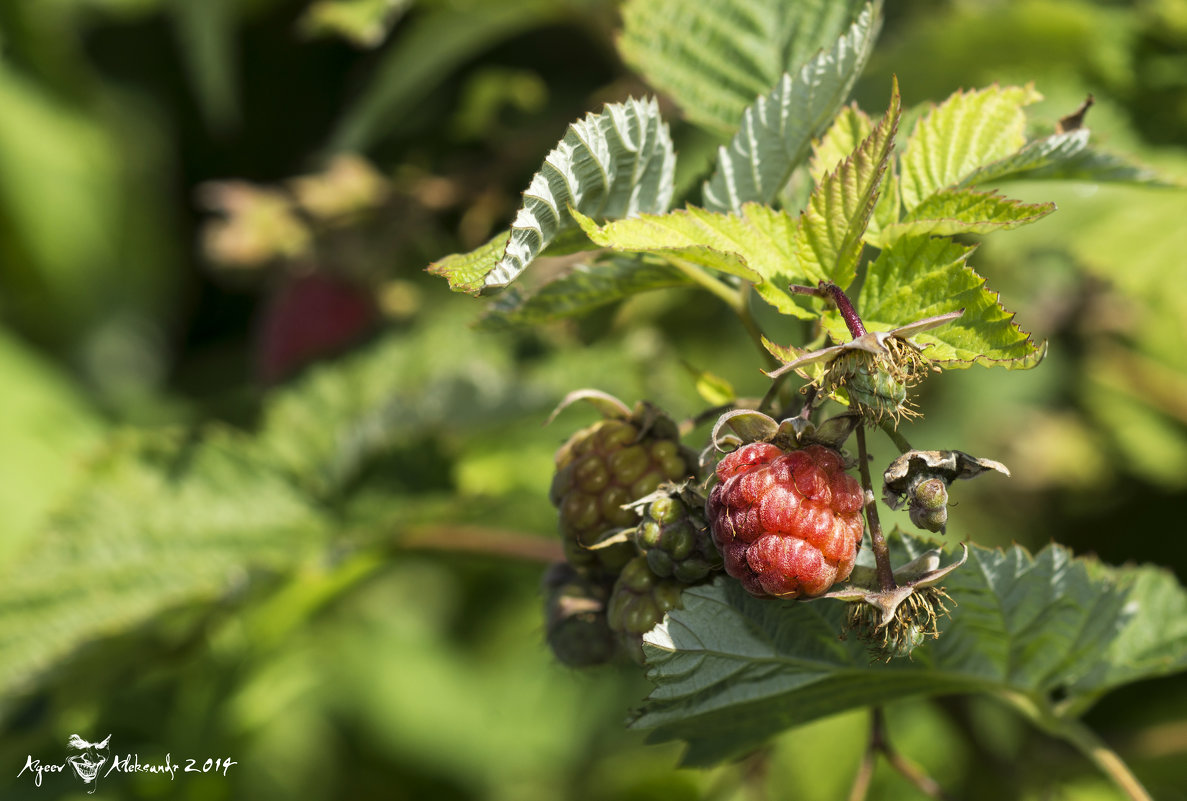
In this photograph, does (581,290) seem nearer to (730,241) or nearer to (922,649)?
(730,241)

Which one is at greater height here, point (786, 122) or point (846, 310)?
point (786, 122)

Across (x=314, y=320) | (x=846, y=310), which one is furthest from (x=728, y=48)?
(x=314, y=320)

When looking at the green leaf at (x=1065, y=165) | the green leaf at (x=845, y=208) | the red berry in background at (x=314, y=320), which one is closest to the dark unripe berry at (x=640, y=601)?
the green leaf at (x=845, y=208)

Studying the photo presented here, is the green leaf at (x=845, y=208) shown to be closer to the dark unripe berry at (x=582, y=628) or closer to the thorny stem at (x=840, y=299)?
the thorny stem at (x=840, y=299)

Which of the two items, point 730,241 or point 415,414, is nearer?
point 730,241

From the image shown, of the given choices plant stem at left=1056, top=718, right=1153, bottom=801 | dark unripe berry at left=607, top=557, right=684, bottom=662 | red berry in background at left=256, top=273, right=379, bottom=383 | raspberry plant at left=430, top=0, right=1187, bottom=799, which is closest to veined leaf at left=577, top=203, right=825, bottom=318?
raspberry plant at left=430, top=0, right=1187, bottom=799

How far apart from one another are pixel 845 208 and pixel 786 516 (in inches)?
8.3

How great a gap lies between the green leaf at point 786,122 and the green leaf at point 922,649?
0.29m

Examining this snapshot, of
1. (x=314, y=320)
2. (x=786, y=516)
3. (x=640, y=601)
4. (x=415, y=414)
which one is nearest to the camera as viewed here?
(x=786, y=516)

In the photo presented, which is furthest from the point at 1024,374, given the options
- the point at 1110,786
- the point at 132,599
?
the point at 132,599

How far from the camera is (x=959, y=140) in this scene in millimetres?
807

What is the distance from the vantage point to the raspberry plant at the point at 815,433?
659 millimetres

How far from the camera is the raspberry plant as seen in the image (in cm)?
66

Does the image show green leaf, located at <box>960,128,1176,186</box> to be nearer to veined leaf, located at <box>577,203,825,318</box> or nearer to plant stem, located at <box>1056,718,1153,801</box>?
veined leaf, located at <box>577,203,825,318</box>
